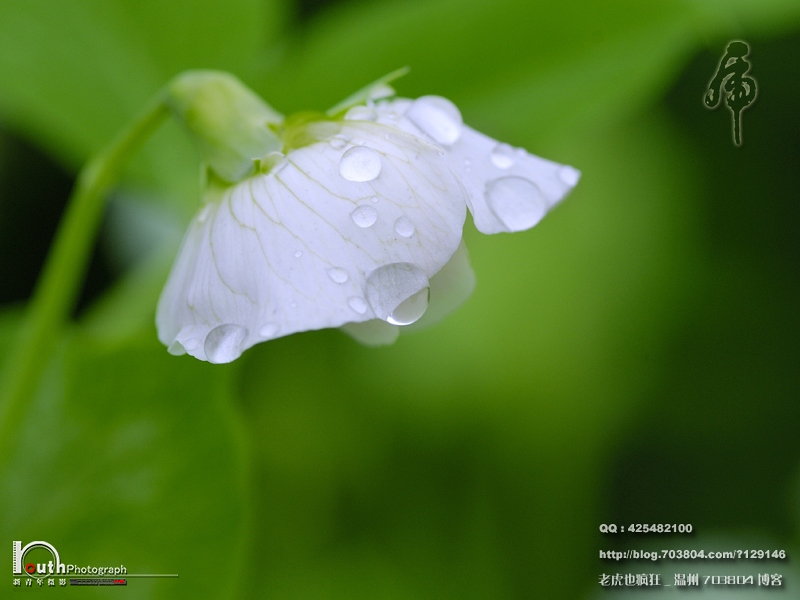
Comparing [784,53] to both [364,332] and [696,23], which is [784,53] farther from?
[364,332]

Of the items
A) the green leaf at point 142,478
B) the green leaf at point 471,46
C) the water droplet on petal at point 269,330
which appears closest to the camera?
the water droplet on petal at point 269,330

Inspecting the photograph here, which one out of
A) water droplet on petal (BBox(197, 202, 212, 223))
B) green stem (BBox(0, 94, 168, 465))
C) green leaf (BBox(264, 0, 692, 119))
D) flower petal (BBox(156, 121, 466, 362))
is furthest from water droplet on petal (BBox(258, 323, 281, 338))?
green leaf (BBox(264, 0, 692, 119))

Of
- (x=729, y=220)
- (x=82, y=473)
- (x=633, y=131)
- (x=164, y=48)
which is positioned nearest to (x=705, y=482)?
(x=729, y=220)

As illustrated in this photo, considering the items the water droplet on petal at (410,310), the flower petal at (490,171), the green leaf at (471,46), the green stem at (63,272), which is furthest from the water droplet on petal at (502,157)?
the green leaf at (471,46)

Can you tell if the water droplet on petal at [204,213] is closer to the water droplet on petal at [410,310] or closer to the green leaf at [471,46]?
the water droplet on petal at [410,310]

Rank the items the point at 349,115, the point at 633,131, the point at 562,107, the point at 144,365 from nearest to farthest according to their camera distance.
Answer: the point at 349,115
the point at 144,365
the point at 562,107
the point at 633,131

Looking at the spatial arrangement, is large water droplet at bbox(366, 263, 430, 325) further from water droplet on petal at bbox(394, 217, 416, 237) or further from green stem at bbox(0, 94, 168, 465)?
green stem at bbox(0, 94, 168, 465)

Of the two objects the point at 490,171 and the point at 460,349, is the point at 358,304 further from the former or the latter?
the point at 460,349
